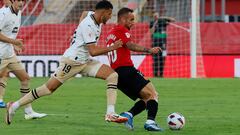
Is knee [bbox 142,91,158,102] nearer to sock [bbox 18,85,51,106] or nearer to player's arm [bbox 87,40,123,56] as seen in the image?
player's arm [bbox 87,40,123,56]

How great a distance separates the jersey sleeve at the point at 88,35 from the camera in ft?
43.2

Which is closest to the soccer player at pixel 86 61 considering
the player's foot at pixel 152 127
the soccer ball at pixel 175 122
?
the player's foot at pixel 152 127

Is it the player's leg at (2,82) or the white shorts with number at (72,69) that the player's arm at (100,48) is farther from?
the player's leg at (2,82)

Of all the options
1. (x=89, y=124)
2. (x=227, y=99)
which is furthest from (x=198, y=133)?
(x=227, y=99)

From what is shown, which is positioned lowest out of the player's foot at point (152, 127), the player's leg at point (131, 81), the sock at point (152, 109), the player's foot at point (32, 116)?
the player's foot at point (32, 116)

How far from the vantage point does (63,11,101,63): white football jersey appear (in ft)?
43.3

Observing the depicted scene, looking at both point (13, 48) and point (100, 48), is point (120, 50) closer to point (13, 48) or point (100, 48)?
point (100, 48)

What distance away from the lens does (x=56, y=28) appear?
95.8 feet

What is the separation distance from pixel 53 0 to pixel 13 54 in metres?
17.2

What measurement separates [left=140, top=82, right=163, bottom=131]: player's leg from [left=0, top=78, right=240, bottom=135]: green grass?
6.2 inches

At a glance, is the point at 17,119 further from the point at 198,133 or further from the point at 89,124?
the point at 198,133

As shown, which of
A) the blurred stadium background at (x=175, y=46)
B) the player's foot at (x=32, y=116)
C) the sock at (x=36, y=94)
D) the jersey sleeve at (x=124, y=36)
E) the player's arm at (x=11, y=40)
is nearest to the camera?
the jersey sleeve at (x=124, y=36)

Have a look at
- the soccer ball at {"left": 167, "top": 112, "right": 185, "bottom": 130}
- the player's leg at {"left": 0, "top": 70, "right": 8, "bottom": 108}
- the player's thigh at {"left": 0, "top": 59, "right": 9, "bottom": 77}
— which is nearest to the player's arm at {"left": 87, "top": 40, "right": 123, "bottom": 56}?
the soccer ball at {"left": 167, "top": 112, "right": 185, "bottom": 130}

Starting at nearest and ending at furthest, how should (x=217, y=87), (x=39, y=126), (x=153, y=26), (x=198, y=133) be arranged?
1. (x=198, y=133)
2. (x=39, y=126)
3. (x=217, y=87)
4. (x=153, y=26)
